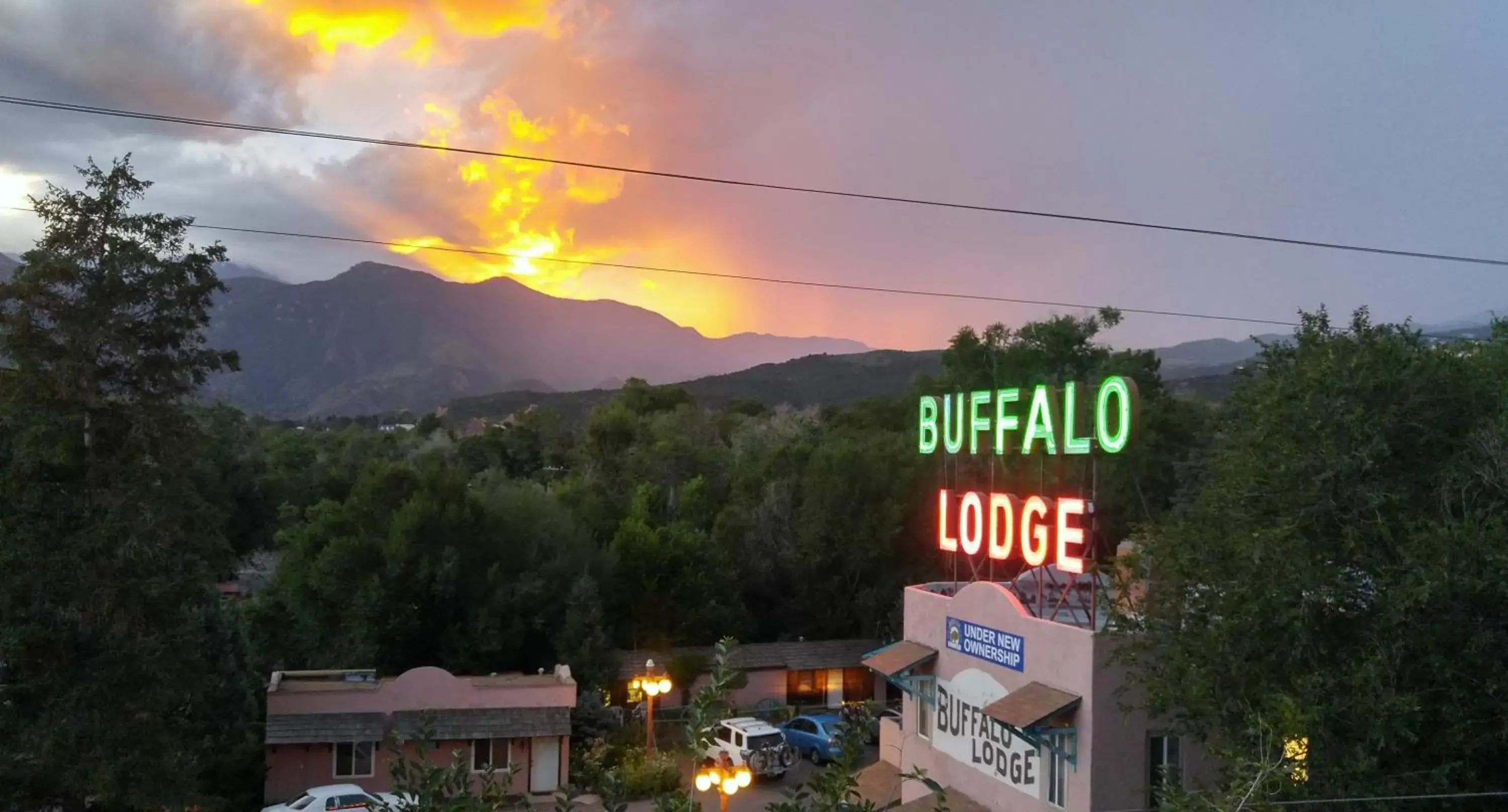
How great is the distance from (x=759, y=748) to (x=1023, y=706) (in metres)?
11.6

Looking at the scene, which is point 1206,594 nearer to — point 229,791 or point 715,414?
point 229,791

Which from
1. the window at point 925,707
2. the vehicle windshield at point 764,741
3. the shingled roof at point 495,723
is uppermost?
the window at point 925,707

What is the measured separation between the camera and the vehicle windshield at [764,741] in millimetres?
26438

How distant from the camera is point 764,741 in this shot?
26562 mm

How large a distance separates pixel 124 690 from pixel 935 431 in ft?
52.0

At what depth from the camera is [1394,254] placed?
14.9 meters

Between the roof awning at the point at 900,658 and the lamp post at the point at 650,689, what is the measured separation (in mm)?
5828

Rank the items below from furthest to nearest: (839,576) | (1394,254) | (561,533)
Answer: (839,576)
(561,533)
(1394,254)

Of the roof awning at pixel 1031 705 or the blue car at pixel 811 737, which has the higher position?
the roof awning at pixel 1031 705

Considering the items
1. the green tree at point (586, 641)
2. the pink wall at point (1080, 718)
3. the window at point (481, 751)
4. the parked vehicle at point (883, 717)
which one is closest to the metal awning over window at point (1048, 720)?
the pink wall at point (1080, 718)

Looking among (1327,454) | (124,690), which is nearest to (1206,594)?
(1327,454)

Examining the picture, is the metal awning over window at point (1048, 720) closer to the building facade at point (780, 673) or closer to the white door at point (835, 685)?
the building facade at point (780, 673)

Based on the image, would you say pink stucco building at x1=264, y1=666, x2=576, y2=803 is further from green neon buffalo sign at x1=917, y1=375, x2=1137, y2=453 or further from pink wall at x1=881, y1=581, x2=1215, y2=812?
green neon buffalo sign at x1=917, y1=375, x2=1137, y2=453

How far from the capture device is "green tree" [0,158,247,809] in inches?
610
